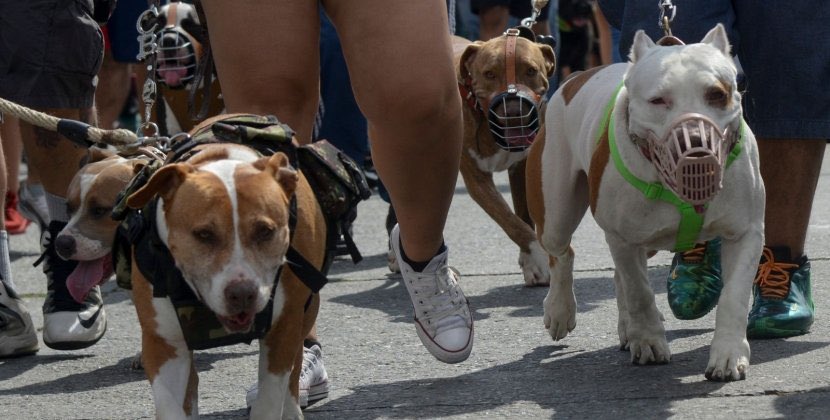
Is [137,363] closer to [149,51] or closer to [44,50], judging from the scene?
[149,51]

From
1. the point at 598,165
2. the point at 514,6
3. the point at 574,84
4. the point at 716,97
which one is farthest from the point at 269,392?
the point at 514,6

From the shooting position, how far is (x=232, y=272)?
2.85 m

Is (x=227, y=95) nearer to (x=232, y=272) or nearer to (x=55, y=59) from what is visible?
(x=232, y=272)

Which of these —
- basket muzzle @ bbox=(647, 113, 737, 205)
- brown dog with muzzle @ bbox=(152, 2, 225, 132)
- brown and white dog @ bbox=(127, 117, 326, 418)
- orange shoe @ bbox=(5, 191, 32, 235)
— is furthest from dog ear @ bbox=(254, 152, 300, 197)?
orange shoe @ bbox=(5, 191, 32, 235)

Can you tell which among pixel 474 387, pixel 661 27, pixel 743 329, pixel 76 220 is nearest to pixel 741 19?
pixel 661 27

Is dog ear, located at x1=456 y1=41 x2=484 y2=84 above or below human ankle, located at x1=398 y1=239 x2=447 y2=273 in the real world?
above

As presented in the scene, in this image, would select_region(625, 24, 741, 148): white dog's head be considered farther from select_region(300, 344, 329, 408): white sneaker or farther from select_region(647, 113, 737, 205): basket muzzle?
select_region(300, 344, 329, 408): white sneaker

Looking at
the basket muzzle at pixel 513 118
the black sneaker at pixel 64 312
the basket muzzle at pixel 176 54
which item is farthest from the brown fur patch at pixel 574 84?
the basket muzzle at pixel 176 54

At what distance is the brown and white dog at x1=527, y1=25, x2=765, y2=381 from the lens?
3.55m

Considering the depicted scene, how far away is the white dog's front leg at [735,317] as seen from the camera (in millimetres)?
3744

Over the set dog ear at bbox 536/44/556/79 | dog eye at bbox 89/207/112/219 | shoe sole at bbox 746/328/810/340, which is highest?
dog ear at bbox 536/44/556/79

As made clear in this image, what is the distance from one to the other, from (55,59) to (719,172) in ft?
7.99

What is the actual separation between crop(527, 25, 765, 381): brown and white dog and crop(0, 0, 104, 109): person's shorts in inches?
67.9

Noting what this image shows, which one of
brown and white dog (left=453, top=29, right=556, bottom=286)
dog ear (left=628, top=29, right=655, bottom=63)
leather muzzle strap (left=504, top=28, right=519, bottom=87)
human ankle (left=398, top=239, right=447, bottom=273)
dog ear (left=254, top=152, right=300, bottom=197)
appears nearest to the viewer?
dog ear (left=254, top=152, right=300, bottom=197)
